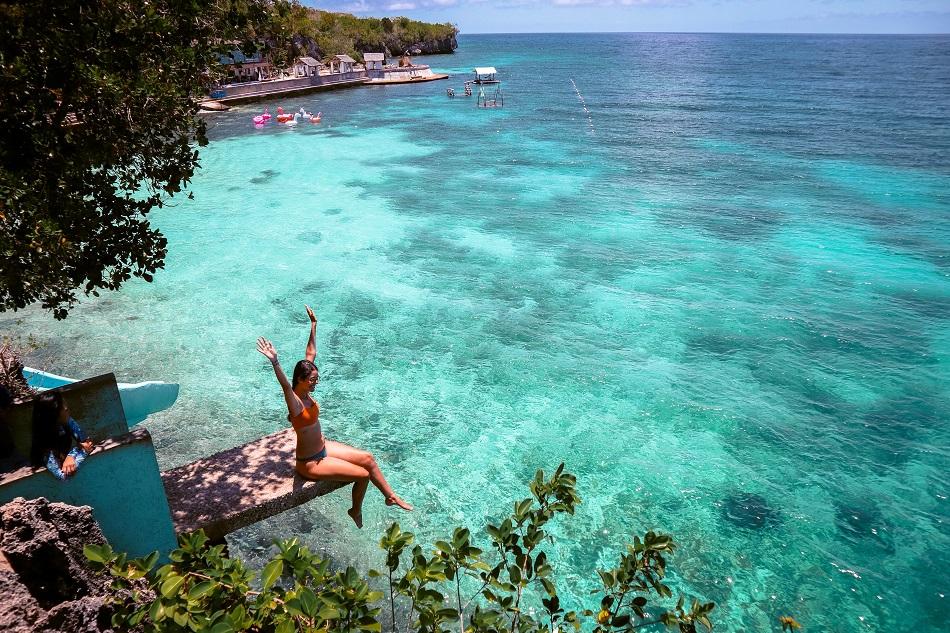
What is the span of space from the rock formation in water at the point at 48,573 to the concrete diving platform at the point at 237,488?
1.55 m

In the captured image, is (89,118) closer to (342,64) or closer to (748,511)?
(748,511)

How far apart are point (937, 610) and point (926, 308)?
40.1ft

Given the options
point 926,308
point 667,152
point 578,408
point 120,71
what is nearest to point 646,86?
point 667,152

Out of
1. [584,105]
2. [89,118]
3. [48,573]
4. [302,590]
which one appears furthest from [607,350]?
[584,105]

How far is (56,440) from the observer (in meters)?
5.91

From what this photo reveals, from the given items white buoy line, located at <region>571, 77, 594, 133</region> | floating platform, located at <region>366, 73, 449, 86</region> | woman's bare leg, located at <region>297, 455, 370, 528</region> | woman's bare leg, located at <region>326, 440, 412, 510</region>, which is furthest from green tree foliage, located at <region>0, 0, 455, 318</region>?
floating platform, located at <region>366, 73, 449, 86</region>

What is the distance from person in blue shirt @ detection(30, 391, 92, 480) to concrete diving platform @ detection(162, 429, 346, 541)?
139 cm

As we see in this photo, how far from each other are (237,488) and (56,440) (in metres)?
2.02

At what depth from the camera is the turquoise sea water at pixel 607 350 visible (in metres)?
9.80

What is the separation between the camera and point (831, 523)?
33.1ft

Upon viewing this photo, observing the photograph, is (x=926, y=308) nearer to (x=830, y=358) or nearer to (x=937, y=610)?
(x=830, y=358)

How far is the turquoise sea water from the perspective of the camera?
9.80 metres

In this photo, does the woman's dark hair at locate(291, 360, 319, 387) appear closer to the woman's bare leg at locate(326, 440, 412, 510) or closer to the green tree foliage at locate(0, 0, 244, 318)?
the woman's bare leg at locate(326, 440, 412, 510)

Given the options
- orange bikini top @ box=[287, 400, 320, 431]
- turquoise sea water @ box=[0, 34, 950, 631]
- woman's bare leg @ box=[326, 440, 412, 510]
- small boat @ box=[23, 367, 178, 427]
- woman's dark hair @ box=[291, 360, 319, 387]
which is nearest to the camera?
orange bikini top @ box=[287, 400, 320, 431]
